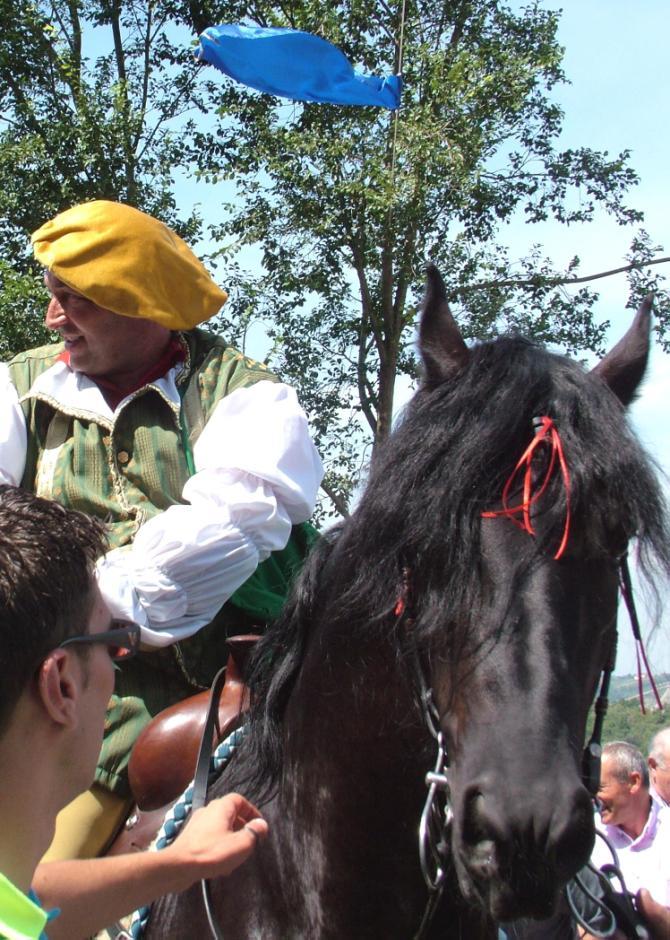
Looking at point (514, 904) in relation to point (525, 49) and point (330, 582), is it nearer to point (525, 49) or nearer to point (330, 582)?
point (330, 582)

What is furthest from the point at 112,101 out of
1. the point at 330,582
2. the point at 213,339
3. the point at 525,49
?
the point at 330,582

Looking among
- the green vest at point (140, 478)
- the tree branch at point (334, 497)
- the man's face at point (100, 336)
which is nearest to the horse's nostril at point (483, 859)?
the green vest at point (140, 478)

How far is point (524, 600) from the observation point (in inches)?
85.7

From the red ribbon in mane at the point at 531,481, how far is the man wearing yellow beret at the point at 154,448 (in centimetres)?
87

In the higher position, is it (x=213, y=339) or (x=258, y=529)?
(x=213, y=339)

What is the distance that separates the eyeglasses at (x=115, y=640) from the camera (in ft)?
5.74

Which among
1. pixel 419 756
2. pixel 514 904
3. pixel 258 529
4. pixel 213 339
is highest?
pixel 213 339

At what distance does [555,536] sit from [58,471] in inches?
61.1

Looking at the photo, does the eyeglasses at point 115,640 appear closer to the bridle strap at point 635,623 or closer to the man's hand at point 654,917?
the bridle strap at point 635,623

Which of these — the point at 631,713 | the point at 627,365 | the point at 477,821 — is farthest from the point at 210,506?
the point at 631,713

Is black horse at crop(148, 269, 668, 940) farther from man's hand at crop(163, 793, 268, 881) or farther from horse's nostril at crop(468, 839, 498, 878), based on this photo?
man's hand at crop(163, 793, 268, 881)

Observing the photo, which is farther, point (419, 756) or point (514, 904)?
point (419, 756)

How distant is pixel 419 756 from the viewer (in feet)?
7.87

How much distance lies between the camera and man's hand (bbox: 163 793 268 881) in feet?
6.28
